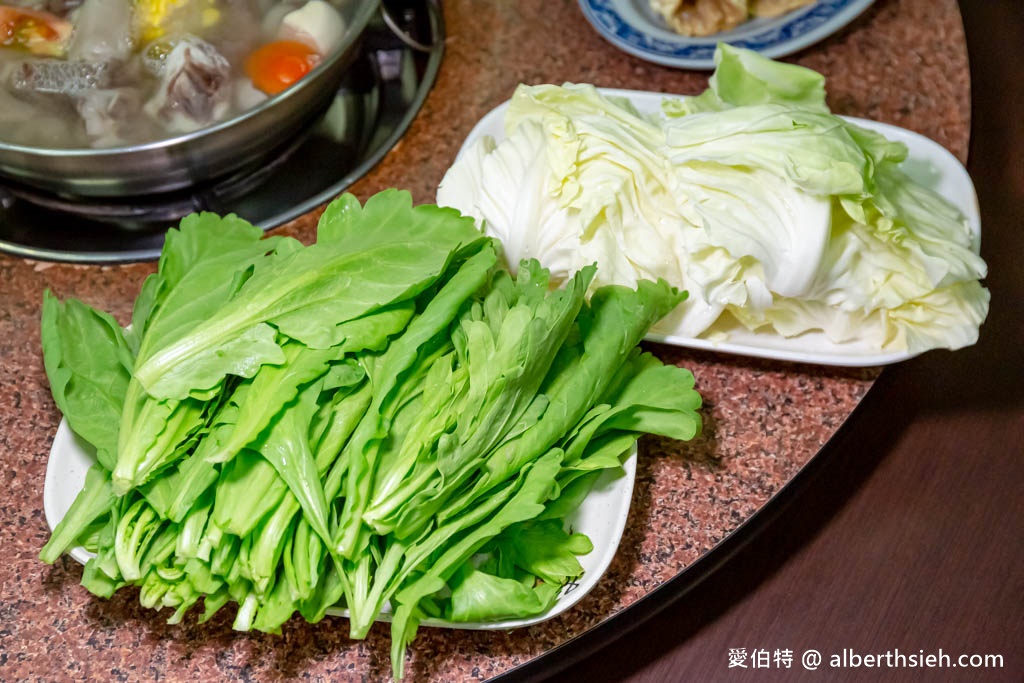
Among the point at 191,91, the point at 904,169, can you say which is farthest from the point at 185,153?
the point at 904,169

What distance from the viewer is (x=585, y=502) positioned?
99 cm

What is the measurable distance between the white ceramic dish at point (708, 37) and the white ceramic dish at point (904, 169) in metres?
0.21

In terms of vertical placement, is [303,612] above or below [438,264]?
below

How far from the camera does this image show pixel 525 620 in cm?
91

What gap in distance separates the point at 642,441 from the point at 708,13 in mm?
787

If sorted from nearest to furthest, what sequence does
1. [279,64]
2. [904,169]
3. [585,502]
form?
[585,502], [904,169], [279,64]

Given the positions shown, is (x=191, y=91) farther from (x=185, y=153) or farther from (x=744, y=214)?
(x=744, y=214)

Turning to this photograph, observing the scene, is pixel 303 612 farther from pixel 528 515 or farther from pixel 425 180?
pixel 425 180

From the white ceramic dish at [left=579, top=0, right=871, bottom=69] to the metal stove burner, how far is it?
0.30m

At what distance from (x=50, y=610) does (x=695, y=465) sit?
778 millimetres

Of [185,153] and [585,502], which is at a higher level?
[185,153]

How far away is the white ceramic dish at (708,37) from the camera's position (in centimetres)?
146

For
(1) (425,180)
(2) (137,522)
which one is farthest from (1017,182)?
(2) (137,522)

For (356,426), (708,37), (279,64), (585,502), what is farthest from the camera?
(708,37)
